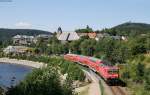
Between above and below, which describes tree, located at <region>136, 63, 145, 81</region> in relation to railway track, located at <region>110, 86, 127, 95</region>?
above

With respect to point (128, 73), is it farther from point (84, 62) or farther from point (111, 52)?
point (111, 52)

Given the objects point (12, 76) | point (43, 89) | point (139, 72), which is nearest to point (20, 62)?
point (12, 76)

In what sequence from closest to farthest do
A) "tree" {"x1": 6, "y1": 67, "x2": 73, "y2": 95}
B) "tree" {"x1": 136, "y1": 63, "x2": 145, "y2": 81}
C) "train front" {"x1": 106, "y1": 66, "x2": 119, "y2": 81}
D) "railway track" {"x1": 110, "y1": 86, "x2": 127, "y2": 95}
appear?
"tree" {"x1": 6, "y1": 67, "x2": 73, "y2": 95} → "railway track" {"x1": 110, "y1": 86, "x2": 127, "y2": 95} → "train front" {"x1": 106, "y1": 66, "x2": 119, "y2": 81} → "tree" {"x1": 136, "y1": 63, "x2": 145, "y2": 81}

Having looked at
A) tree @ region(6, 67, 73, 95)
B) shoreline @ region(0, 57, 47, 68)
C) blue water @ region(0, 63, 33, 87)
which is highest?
tree @ region(6, 67, 73, 95)

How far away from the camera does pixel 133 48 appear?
103812 mm

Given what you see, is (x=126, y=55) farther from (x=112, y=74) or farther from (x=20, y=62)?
(x=20, y=62)

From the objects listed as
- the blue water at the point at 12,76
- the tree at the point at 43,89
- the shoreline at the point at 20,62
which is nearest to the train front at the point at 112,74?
the blue water at the point at 12,76

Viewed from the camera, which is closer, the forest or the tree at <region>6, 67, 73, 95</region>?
the tree at <region>6, 67, 73, 95</region>

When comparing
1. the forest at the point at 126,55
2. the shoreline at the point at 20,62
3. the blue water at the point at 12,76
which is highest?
the forest at the point at 126,55

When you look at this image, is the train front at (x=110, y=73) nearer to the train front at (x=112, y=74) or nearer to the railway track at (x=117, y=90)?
the train front at (x=112, y=74)

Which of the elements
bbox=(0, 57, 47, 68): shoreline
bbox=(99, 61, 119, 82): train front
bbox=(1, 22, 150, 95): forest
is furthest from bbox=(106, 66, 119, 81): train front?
bbox=(0, 57, 47, 68): shoreline

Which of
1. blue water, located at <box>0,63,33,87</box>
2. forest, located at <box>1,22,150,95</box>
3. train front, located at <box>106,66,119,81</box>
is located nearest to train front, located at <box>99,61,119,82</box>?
train front, located at <box>106,66,119,81</box>

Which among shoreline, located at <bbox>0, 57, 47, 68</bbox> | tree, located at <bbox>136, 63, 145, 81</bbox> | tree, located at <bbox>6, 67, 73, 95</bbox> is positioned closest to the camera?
tree, located at <bbox>6, 67, 73, 95</bbox>

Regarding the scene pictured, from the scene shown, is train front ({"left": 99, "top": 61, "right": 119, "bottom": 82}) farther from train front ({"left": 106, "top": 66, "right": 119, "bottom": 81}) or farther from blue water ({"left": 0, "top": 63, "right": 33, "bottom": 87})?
blue water ({"left": 0, "top": 63, "right": 33, "bottom": 87})
